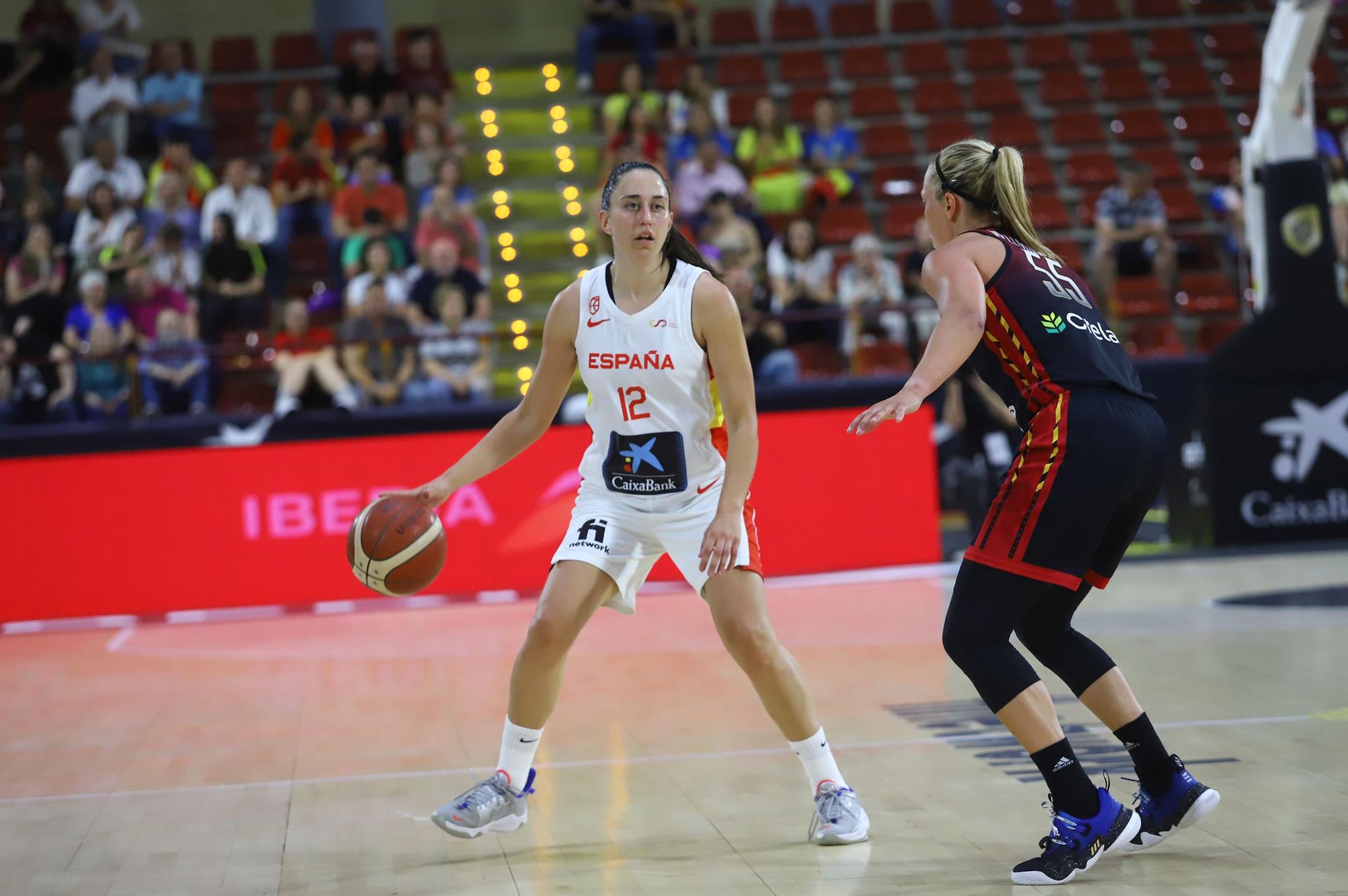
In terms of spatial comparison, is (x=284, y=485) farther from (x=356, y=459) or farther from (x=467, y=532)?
(x=467, y=532)

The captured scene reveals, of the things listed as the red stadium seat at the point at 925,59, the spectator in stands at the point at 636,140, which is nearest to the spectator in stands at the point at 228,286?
the spectator in stands at the point at 636,140

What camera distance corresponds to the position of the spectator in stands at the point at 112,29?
1594 centimetres

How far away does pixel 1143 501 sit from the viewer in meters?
4.09

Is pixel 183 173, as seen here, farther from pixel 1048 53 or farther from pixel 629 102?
pixel 1048 53

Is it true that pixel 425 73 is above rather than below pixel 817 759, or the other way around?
above

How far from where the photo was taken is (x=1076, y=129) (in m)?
17.0

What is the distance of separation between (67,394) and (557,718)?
6.13 m

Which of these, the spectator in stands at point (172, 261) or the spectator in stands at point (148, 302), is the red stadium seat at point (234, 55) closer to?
the spectator in stands at point (172, 261)

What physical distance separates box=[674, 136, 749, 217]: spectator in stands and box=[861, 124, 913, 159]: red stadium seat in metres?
2.73

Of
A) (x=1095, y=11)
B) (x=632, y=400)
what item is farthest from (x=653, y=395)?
(x=1095, y=11)

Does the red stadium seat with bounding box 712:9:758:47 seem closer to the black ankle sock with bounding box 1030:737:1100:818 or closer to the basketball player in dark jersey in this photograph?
the basketball player in dark jersey

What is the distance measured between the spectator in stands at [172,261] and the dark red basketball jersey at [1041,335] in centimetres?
995

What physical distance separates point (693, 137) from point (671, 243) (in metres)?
10.2

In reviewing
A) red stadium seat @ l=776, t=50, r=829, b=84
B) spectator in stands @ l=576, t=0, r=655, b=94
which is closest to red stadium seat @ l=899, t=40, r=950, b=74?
red stadium seat @ l=776, t=50, r=829, b=84
